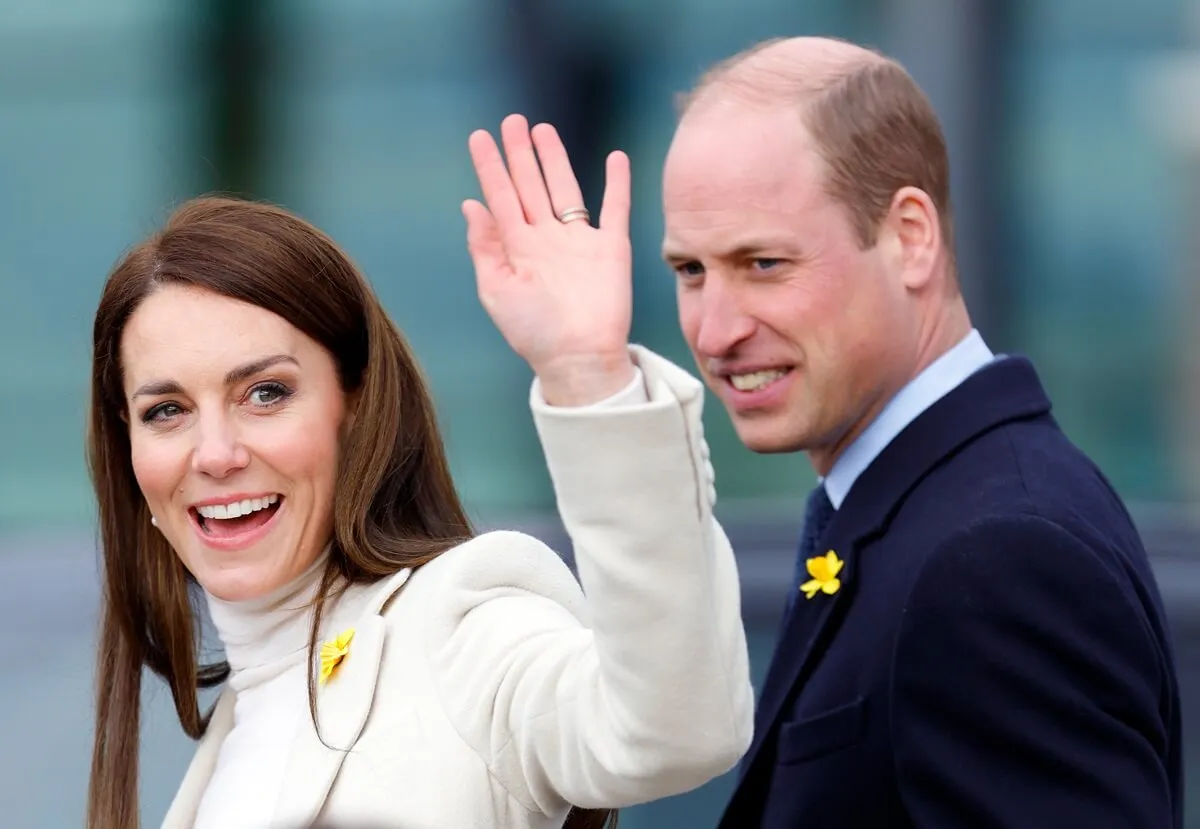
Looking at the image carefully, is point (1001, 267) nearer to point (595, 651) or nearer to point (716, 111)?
point (716, 111)

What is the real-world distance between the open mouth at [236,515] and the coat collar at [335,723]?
16cm

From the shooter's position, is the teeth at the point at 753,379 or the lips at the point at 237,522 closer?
the lips at the point at 237,522

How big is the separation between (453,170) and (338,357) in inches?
125

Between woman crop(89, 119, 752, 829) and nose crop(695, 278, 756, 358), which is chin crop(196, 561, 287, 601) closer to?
woman crop(89, 119, 752, 829)

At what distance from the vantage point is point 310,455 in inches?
87.7

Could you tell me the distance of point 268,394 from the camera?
2.21 meters

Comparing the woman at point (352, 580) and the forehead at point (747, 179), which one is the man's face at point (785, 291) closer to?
the forehead at point (747, 179)

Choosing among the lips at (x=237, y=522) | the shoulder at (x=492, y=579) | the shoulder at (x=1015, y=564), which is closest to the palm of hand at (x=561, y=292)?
the shoulder at (x=492, y=579)

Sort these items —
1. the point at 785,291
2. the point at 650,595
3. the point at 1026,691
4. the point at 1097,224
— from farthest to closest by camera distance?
the point at 1097,224, the point at 785,291, the point at 1026,691, the point at 650,595

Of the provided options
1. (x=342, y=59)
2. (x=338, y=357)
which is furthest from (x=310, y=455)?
(x=342, y=59)

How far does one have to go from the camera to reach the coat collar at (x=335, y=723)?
2.01m

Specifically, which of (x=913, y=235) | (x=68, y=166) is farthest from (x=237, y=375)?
(x=68, y=166)

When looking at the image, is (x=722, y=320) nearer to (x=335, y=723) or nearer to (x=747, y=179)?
(x=747, y=179)

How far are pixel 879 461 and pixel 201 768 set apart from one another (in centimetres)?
85
